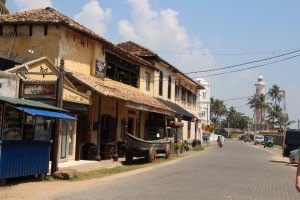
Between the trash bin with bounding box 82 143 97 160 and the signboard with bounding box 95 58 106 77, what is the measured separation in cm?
390

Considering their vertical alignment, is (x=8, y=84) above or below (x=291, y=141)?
above

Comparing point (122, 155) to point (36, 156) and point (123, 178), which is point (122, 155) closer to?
point (123, 178)

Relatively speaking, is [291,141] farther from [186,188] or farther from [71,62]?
[186,188]

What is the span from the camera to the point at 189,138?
46781 millimetres

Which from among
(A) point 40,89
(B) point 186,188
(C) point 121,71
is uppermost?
(C) point 121,71

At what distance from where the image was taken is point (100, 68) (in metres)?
21.6

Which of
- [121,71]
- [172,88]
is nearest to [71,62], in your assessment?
[121,71]

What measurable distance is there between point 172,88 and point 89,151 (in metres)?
19.1

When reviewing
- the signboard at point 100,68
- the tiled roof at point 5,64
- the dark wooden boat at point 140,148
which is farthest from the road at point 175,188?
the signboard at point 100,68

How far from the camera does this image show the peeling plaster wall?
43.6 feet

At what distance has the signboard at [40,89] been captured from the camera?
12852 mm

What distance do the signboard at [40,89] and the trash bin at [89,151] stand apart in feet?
22.2

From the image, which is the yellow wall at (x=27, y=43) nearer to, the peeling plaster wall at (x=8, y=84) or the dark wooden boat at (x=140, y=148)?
the peeling plaster wall at (x=8, y=84)

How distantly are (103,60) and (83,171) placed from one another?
331 inches
